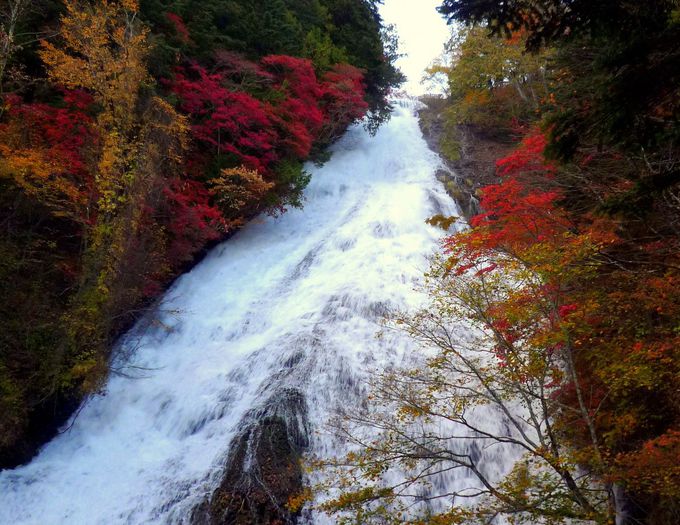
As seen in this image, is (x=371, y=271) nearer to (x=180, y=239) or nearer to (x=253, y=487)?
(x=180, y=239)

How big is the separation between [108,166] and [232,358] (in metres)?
5.06

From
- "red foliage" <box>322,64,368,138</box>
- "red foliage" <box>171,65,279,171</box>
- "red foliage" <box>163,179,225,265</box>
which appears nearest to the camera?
"red foliage" <box>163,179,225,265</box>

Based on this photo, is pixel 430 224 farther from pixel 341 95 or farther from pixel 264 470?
pixel 264 470

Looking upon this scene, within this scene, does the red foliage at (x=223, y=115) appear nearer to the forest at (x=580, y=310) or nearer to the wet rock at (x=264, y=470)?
the forest at (x=580, y=310)

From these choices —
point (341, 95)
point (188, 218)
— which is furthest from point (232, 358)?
point (341, 95)

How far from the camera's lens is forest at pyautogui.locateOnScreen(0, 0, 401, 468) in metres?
9.23

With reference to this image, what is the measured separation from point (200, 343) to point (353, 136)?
53.9 feet

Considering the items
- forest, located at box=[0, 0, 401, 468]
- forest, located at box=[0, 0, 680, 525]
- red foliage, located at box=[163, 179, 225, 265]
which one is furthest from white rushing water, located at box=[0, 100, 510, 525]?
red foliage, located at box=[163, 179, 225, 265]

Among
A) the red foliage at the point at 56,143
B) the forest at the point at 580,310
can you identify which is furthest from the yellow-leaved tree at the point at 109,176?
the forest at the point at 580,310

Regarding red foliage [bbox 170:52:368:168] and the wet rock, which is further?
red foliage [bbox 170:52:368:168]

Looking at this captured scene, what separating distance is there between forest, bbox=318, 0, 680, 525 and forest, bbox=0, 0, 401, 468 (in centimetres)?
594

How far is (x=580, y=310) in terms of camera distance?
5246 mm

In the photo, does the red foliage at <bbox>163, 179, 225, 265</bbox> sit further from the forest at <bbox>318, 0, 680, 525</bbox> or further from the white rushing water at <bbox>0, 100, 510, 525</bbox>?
the forest at <bbox>318, 0, 680, 525</bbox>

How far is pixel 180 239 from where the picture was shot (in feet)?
44.1
